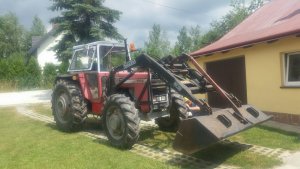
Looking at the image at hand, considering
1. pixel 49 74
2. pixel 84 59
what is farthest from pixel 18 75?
pixel 84 59

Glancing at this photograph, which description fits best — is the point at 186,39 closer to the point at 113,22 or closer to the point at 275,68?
the point at 113,22

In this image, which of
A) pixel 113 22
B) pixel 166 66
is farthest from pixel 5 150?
pixel 113 22

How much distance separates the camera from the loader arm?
557cm

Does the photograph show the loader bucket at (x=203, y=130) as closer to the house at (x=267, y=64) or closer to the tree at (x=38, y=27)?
the house at (x=267, y=64)

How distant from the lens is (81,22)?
20656mm

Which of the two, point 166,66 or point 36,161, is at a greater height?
point 166,66

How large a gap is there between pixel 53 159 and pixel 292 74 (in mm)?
7196

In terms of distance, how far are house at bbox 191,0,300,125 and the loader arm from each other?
3437 millimetres

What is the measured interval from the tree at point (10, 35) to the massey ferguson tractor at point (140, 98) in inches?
2302

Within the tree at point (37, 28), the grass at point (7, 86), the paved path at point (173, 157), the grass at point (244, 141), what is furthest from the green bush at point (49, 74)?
the tree at point (37, 28)

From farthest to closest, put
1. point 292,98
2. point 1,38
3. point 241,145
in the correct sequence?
point 1,38 → point 292,98 → point 241,145

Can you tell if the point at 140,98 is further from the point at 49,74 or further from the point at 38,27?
the point at 38,27

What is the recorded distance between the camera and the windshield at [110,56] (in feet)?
29.4

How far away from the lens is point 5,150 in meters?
7.55
